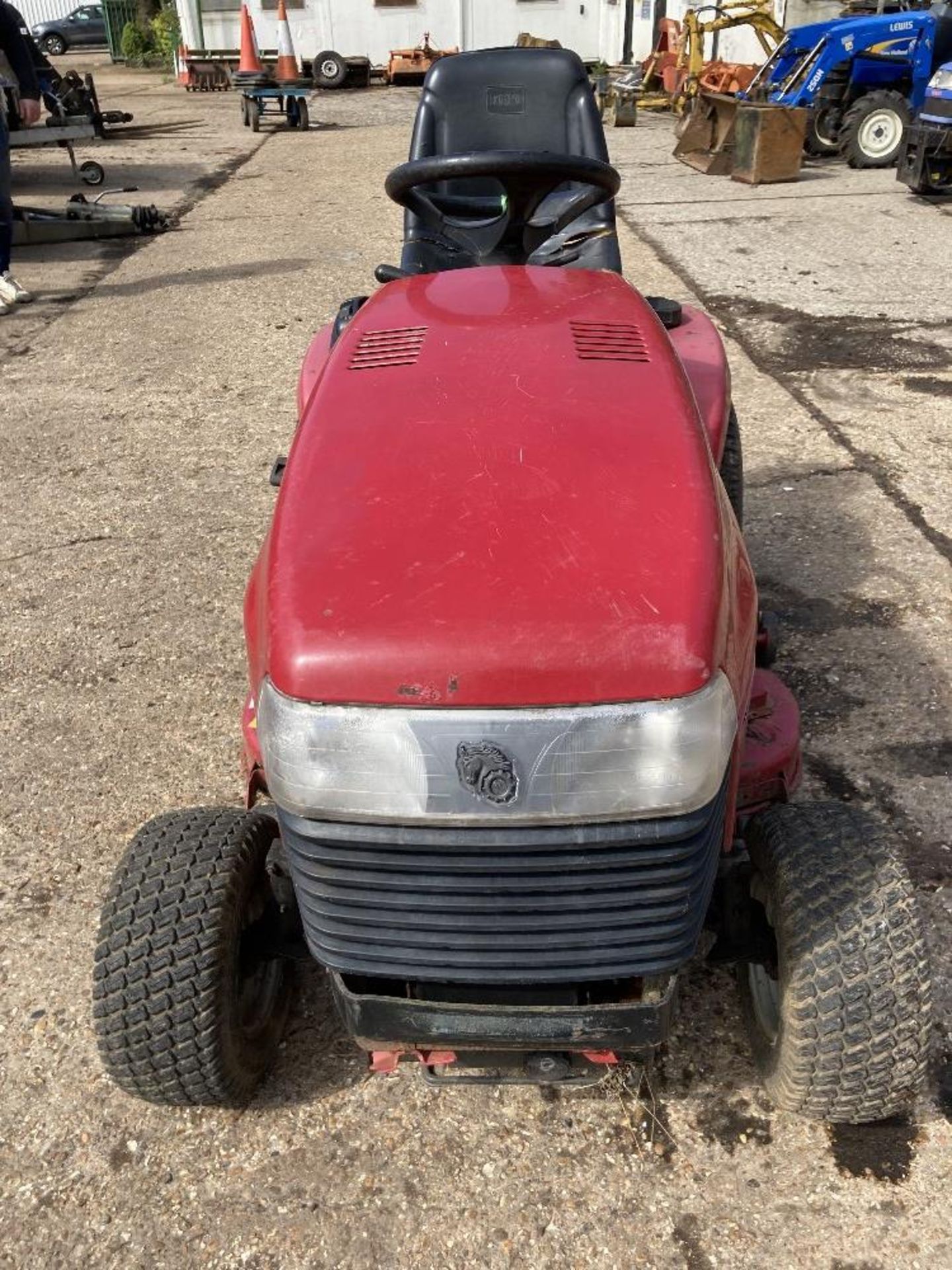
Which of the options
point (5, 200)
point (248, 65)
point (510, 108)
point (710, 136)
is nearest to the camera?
point (510, 108)

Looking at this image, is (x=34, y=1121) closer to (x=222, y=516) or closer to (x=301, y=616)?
(x=301, y=616)

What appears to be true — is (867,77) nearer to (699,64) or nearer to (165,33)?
(699,64)

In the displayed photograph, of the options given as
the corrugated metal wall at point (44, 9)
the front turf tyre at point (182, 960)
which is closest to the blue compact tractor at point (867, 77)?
the front turf tyre at point (182, 960)

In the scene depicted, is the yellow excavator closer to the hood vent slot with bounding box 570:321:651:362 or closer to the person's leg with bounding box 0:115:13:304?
the person's leg with bounding box 0:115:13:304

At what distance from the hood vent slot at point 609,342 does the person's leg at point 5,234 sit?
5.58 metres

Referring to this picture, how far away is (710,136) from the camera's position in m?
11.4

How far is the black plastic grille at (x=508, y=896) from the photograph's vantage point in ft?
4.57

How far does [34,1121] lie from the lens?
6.29 ft

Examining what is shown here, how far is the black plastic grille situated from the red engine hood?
185mm

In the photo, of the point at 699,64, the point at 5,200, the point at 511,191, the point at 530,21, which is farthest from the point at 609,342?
the point at 530,21

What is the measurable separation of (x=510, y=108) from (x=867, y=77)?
28.7 feet

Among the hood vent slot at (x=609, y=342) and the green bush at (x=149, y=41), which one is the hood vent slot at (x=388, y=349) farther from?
the green bush at (x=149, y=41)

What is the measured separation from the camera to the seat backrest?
3686 mm

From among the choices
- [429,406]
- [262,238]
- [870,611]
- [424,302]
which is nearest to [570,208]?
[424,302]
